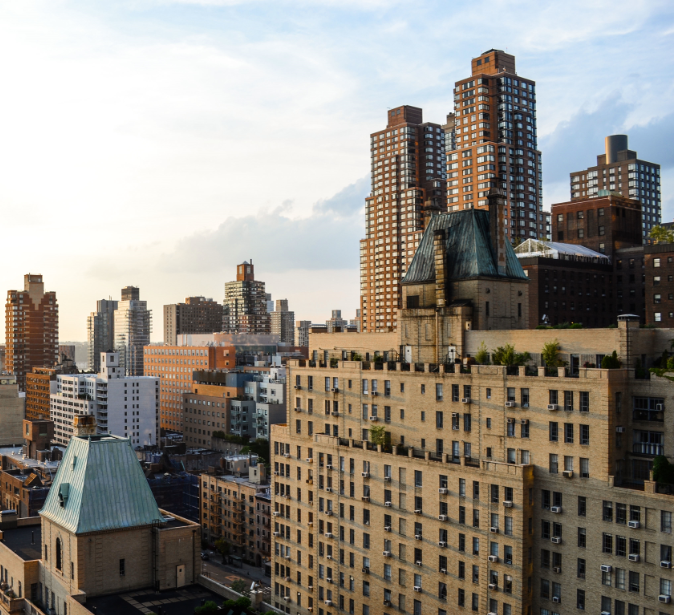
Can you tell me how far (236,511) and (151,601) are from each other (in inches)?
3272

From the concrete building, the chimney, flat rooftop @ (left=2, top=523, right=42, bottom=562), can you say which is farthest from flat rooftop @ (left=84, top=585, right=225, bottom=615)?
the concrete building

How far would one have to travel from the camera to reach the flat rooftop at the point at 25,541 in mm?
82875

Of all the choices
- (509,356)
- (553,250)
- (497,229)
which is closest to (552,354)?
(509,356)

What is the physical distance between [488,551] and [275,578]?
4091cm

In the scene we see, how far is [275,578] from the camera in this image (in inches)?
4011

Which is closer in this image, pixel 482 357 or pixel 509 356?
pixel 509 356

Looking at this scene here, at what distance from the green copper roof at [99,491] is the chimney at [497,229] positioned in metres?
47.3

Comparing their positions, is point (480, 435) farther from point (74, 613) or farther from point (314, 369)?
point (74, 613)

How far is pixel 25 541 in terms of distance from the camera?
291ft

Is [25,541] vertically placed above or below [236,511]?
above

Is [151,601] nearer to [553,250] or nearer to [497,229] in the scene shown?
[497,229]

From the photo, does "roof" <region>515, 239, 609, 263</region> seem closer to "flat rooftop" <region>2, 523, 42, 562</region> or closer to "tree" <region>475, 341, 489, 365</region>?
"tree" <region>475, 341, 489, 365</region>

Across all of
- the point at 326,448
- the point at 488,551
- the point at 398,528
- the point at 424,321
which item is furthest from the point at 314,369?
the point at 488,551

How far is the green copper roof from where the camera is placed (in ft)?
231
